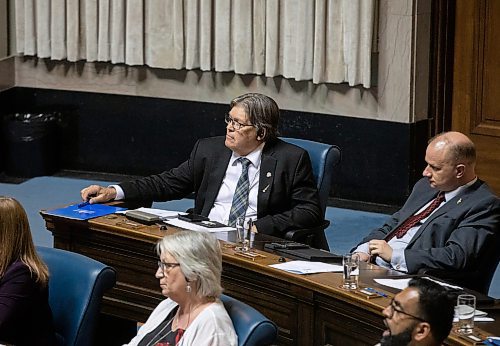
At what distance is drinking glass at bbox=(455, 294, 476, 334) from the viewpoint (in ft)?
12.7

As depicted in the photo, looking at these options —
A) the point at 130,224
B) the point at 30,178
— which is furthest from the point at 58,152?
the point at 130,224

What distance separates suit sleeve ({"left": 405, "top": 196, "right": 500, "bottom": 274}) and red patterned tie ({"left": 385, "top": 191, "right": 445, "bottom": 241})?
0.96 ft

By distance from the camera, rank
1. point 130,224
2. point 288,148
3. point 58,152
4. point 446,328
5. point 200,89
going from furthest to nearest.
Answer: point 58,152
point 200,89
point 288,148
point 130,224
point 446,328

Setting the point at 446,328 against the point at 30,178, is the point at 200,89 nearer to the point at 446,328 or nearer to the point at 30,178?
the point at 30,178

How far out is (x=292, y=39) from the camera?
865cm

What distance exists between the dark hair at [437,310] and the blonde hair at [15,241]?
1532 mm

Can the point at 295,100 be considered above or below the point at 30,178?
above

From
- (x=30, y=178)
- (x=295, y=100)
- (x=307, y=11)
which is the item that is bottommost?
(x=30, y=178)

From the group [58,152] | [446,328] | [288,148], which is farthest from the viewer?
[58,152]

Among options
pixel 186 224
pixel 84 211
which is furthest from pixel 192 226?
pixel 84 211

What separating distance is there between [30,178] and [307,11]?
289 cm

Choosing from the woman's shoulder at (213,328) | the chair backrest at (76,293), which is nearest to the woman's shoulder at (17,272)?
the chair backrest at (76,293)

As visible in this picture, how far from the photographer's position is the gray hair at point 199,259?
12.9ft

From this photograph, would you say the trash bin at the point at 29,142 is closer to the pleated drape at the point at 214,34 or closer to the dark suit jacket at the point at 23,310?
the pleated drape at the point at 214,34
